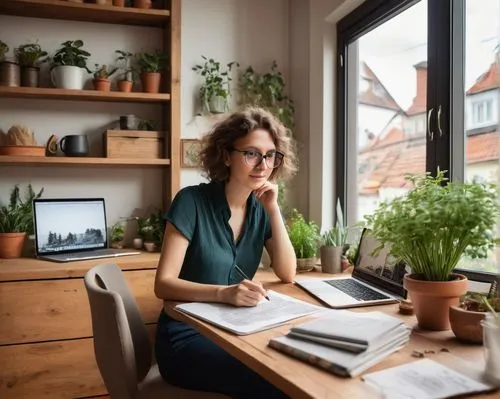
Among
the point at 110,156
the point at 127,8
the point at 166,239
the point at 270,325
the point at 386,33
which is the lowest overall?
the point at 270,325

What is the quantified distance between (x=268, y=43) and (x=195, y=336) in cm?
212

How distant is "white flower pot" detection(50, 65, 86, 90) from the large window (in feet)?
4.71

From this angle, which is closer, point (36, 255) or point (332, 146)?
point (36, 255)

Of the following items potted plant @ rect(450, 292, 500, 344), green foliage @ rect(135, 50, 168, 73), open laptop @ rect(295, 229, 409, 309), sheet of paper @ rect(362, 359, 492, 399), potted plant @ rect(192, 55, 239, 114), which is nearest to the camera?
sheet of paper @ rect(362, 359, 492, 399)

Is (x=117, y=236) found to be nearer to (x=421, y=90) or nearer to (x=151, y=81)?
(x=151, y=81)

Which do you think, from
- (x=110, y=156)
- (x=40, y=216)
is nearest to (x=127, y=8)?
(x=110, y=156)

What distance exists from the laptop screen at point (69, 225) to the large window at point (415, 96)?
1.38 meters

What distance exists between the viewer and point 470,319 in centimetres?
106

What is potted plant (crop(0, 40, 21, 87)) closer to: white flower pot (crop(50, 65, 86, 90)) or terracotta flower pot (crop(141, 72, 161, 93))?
white flower pot (crop(50, 65, 86, 90))

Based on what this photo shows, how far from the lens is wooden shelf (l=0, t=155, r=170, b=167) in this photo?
7.90 ft

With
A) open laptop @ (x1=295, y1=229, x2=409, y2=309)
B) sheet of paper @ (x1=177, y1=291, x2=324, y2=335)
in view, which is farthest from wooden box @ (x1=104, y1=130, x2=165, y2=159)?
sheet of paper @ (x1=177, y1=291, x2=324, y2=335)

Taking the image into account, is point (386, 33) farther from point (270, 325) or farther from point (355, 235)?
point (270, 325)

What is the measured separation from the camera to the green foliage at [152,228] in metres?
2.68

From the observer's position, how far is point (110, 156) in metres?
2.58
